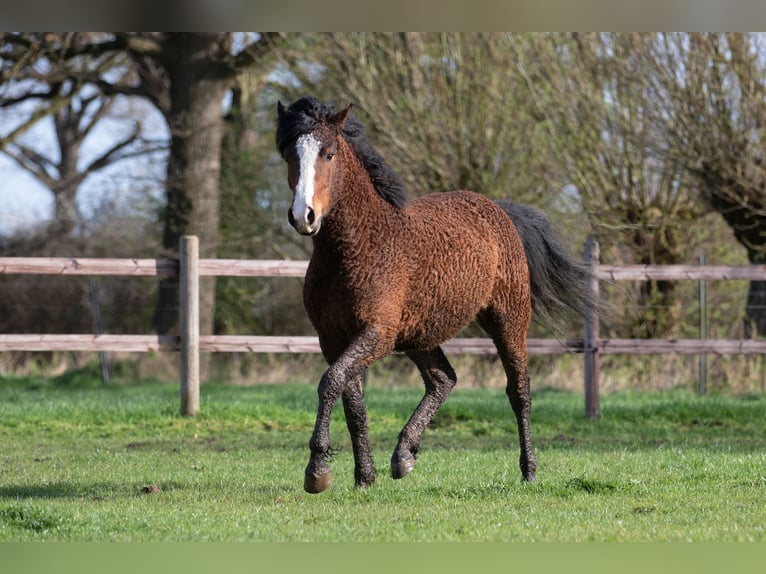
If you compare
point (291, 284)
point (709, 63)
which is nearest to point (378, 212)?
point (709, 63)

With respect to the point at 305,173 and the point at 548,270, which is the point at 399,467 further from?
the point at 548,270

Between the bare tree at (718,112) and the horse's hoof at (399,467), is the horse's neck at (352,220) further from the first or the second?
the bare tree at (718,112)

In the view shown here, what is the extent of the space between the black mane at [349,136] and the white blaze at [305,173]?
0.07m

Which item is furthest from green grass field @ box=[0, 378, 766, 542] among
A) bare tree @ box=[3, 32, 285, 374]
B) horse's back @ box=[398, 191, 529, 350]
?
bare tree @ box=[3, 32, 285, 374]

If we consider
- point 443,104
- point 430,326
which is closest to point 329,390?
point 430,326

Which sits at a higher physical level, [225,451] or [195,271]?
[195,271]

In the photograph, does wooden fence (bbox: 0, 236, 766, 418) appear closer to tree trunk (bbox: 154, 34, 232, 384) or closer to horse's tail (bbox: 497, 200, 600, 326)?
horse's tail (bbox: 497, 200, 600, 326)

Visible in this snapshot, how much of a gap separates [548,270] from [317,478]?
9.25 feet

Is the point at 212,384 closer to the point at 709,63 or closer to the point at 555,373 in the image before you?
the point at 555,373

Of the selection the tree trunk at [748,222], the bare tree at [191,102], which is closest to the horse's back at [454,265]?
the tree trunk at [748,222]

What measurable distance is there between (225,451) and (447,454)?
1.92 m

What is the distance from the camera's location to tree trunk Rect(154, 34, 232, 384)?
17000 millimetres

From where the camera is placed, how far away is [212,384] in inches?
615

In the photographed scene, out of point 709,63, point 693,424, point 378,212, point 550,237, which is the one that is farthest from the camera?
point 709,63
